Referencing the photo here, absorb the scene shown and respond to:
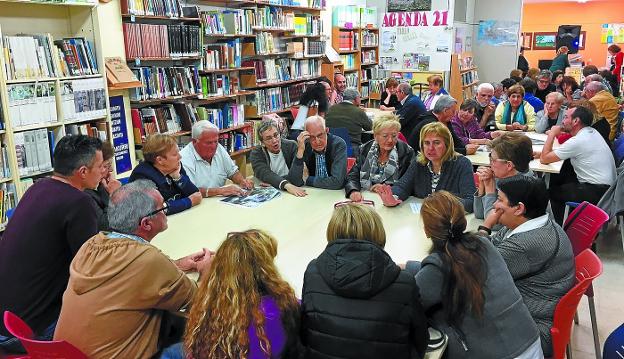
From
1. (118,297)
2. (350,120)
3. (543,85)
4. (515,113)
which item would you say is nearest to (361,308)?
(118,297)

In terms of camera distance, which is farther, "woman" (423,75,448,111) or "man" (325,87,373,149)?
"woman" (423,75,448,111)

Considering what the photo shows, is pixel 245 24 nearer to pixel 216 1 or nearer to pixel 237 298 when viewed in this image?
pixel 216 1

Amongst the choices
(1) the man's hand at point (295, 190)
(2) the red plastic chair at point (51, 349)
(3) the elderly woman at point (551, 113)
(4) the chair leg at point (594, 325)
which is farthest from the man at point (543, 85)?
(2) the red plastic chair at point (51, 349)

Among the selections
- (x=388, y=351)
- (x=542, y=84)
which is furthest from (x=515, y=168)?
(x=542, y=84)

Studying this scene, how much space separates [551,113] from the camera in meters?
5.82

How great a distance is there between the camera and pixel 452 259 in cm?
184

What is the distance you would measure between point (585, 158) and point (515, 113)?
2.12m

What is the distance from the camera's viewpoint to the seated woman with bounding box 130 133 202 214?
3.26 m

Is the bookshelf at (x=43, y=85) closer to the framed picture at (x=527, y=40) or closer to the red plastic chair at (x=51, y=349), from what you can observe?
the red plastic chair at (x=51, y=349)

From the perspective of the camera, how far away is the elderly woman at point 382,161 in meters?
3.66

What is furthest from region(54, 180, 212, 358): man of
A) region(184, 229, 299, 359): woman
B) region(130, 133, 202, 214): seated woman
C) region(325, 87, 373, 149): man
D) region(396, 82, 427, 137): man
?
region(396, 82, 427, 137): man

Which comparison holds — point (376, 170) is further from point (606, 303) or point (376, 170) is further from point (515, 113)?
point (515, 113)

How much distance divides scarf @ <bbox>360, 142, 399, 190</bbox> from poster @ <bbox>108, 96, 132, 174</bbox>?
2.46m

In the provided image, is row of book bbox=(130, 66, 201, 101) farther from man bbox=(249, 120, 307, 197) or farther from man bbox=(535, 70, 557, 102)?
man bbox=(535, 70, 557, 102)
